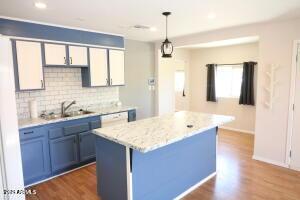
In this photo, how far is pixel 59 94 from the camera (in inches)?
150

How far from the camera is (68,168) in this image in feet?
11.3

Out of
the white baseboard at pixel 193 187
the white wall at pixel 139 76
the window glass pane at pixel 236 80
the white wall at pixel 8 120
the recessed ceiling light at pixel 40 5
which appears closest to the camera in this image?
the white wall at pixel 8 120

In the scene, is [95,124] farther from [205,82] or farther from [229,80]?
[229,80]

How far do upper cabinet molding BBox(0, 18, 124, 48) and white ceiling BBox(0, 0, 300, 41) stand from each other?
0.47ft

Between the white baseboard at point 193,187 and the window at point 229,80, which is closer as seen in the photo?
the white baseboard at point 193,187

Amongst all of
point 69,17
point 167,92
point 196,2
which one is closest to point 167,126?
point 196,2

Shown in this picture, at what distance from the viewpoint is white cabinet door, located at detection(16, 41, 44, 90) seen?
310cm

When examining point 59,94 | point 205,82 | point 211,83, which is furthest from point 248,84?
point 59,94

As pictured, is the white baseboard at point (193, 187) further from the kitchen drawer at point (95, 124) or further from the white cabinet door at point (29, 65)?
the white cabinet door at point (29, 65)

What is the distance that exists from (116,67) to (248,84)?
3.48 meters

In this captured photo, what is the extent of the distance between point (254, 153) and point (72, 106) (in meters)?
3.62

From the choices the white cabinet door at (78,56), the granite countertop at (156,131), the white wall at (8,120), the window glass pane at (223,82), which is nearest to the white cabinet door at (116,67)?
the white cabinet door at (78,56)

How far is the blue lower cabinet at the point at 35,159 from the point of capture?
2.95m

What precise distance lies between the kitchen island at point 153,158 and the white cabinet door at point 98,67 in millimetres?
1650
